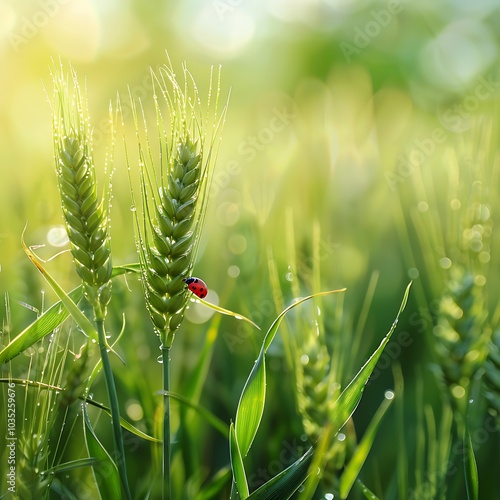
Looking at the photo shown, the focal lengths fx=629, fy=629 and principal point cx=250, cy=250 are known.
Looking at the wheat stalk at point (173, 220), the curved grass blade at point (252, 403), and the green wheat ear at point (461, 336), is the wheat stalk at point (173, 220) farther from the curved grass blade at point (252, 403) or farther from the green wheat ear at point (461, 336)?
the green wheat ear at point (461, 336)

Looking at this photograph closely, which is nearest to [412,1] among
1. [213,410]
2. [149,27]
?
[149,27]

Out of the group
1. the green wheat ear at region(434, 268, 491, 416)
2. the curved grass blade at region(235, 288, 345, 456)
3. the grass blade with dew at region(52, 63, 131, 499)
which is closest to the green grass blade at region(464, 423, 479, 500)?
the green wheat ear at region(434, 268, 491, 416)

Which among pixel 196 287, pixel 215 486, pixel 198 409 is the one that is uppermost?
pixel 196 287

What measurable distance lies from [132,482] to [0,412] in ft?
0.71

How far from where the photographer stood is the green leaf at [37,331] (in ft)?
1.85

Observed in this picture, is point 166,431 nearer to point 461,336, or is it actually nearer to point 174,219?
point 174,219

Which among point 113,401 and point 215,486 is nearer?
point 113,401

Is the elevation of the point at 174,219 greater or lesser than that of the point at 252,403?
greater

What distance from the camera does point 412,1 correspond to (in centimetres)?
386

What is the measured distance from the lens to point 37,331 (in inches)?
22.3

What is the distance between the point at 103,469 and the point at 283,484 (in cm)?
16

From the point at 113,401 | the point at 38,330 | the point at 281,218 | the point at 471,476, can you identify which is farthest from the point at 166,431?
the point at 281,218

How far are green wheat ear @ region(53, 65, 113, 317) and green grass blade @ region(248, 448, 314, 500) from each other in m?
0.20

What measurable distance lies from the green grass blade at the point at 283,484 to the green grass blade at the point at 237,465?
19 mm
